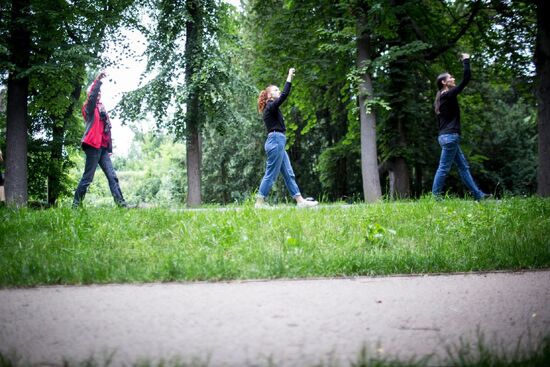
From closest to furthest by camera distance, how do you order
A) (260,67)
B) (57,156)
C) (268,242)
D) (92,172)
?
(268,242), (92,172), (260,67), (57,156)

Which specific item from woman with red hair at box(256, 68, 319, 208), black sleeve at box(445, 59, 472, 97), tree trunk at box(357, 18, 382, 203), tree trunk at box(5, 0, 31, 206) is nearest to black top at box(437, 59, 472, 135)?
black sleeve at box(445, 59, 472, 97)

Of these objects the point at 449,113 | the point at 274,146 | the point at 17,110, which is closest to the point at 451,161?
the point at 449,113

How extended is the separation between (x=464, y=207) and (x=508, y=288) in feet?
11.7

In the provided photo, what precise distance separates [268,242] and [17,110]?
1110 cm

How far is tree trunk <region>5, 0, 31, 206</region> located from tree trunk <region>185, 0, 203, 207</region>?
4888 millimetres

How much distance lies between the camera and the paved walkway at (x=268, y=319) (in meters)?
2.31

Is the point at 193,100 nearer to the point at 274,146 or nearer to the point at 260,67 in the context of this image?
the point at 260,67

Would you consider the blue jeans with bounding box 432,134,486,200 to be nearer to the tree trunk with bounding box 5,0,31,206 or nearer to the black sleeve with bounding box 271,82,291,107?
the black sleeve with bounding box 271,82,291,107

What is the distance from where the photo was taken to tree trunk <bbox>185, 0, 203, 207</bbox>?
14695 mm

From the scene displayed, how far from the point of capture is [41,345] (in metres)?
2.42

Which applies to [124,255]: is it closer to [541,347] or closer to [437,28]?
[541,347]

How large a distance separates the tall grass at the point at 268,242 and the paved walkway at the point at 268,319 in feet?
1.34

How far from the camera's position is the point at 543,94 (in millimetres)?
11312

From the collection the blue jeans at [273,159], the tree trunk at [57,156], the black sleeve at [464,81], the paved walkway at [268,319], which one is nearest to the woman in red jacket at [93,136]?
the blue jeans at [273,159]
